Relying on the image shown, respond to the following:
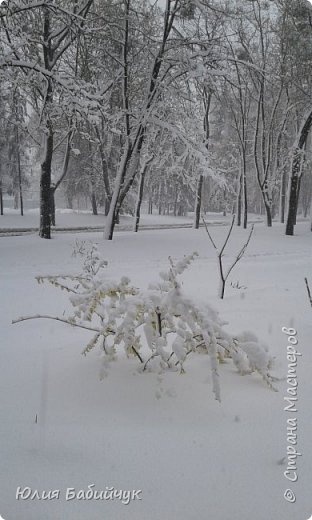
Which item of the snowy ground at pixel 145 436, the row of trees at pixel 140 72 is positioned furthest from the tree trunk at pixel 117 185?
the snowy ground at pixel 145 436

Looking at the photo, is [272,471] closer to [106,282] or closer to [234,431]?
[234,431]

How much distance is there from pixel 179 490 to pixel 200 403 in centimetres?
59

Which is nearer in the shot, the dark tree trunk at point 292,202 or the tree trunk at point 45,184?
the tree trunk at point 45,184

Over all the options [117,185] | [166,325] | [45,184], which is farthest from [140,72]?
[166,325]

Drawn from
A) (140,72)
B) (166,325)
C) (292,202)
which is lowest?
(166,325)

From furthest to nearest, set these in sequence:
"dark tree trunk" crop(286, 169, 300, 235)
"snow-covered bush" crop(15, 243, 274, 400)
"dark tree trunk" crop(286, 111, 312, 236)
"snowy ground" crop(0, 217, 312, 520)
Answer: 1. "dark tree trunk" crop(286, 169, 300, 235)
2. "dark tree trunk" crop(286, 111, 312, 236)
3. "snow-covered bush" crop(15, 243, 274, 400)
4. "snowy ground" crop(0, 217, 312, 520)

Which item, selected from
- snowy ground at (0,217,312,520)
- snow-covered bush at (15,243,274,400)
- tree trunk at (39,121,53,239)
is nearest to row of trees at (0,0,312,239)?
tree trunk at (39,121,53,239)

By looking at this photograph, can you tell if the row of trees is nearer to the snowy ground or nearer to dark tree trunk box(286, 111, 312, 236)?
dark tree trunk box(286, 111, 312, 236)

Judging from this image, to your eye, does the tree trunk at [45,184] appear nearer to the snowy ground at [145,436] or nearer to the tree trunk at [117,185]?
the tree trunk at [117,185]

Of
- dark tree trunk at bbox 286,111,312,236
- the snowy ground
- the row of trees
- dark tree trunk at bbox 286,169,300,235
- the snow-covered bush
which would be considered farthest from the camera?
dark tree trunk at bbox 286,169,300,235

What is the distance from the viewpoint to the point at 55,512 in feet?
4.42

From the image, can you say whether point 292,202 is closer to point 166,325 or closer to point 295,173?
point 295,173

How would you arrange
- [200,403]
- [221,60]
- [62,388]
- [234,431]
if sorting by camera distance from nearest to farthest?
[234,431], [200,403], [62,388], [221,60]

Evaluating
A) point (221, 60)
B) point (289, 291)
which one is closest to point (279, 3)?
point (221, 60)
